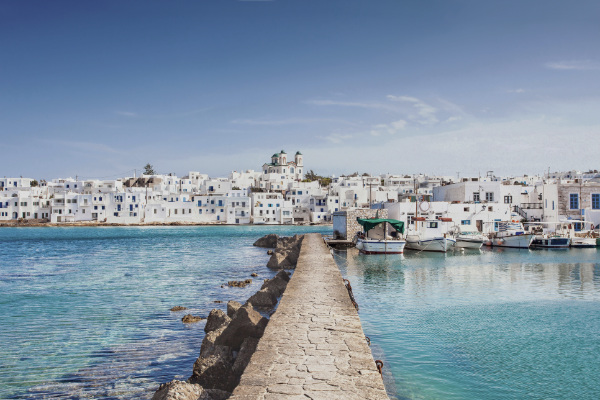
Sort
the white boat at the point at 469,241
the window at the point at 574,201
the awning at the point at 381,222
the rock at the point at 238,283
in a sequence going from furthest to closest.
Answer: the window at the point at 574,201, the white boat at the point at 469,241, the awning at the point at 381,222, the rock at the point at 238,283

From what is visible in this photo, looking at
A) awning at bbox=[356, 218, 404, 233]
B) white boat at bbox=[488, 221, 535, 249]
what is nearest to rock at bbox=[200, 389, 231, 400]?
awning at bbox=[356, 218, 404, 233]

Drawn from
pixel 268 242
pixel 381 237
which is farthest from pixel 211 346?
pixel 268 242

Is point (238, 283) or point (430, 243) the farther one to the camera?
point (430, 243)

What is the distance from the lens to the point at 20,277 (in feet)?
99.6

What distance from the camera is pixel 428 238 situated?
4128 centimetres

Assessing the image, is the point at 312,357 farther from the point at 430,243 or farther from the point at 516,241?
the point at 516,241

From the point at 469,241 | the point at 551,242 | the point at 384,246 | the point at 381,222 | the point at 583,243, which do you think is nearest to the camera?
the point at 384,246

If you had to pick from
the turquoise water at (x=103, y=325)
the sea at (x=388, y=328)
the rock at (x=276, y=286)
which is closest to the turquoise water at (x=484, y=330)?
the sea at (x=388, y=328)

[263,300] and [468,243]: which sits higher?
[468,243]

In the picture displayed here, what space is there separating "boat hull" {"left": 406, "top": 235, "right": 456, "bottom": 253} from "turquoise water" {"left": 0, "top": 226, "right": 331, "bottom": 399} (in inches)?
541

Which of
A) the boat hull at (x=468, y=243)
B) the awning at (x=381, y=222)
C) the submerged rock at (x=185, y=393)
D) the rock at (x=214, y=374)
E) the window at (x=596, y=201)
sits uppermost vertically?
the window at (x=596, y=201)

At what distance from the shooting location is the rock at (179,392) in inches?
325

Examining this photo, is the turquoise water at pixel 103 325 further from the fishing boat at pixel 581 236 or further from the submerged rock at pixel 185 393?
the fishing boat at pixel 581 236

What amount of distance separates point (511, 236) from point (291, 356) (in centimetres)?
3928
